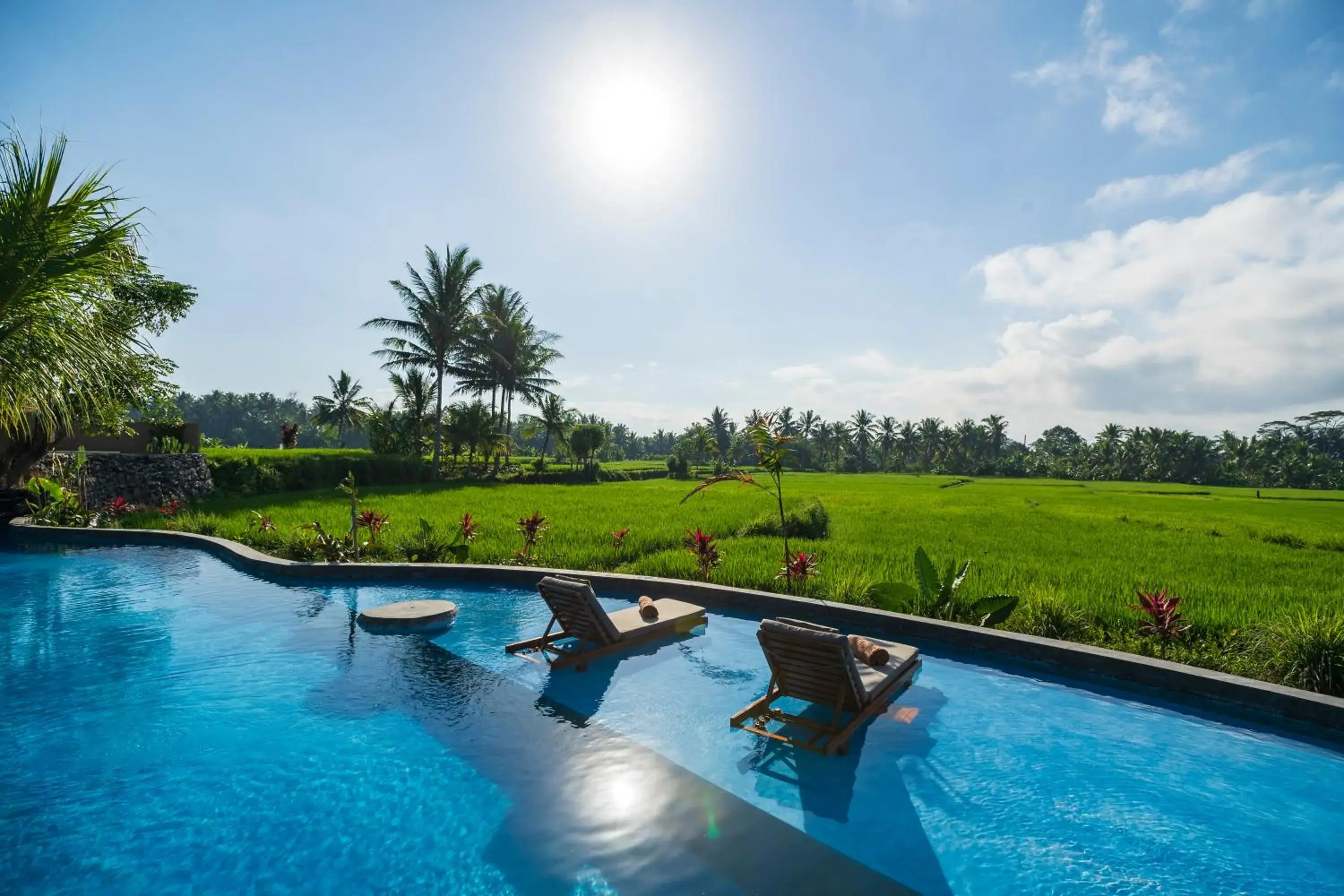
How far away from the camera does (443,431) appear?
38.5m

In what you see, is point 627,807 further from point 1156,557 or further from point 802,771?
point 1156,557

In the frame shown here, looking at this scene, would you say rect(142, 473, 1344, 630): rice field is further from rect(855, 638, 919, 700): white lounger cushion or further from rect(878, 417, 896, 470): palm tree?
rect(878, 417, 896, 470): palm tree

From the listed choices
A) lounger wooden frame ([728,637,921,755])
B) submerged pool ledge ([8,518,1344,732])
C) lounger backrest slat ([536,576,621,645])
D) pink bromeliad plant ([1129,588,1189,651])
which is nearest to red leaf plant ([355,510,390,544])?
submerged pool ledge ([8,518,1344,732])

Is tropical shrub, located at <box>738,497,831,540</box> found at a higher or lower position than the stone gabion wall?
lower

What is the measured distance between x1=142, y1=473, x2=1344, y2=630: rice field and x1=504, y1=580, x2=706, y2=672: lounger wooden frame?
3.07 meters

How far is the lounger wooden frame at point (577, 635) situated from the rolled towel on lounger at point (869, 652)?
2.51 metres

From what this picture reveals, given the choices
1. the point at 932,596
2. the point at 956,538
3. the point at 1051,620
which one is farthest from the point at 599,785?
the point at 956,538

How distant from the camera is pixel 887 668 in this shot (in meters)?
5.87

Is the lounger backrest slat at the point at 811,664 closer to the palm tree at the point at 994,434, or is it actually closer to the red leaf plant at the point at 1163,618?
the red leaf plant at the point at 1163,618

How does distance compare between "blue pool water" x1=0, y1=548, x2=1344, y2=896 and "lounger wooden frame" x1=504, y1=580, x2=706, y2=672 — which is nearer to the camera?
"blue pool water" x1=0, y1=548, x2=1344, y2=896

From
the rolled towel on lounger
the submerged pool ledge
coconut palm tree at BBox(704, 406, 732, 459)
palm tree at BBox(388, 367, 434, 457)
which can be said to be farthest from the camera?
coconut palm tree at BBox(704, 406, 732, 459)

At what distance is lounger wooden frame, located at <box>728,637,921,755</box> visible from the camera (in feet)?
15.9

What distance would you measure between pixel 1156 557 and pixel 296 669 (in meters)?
16.4

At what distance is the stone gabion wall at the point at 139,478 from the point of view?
61.0ft
